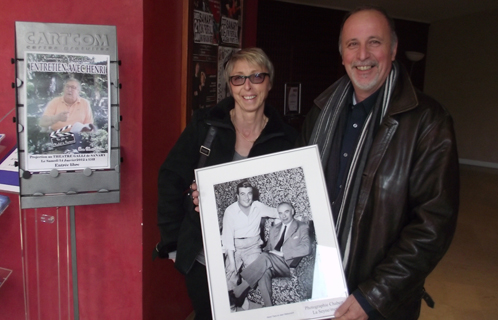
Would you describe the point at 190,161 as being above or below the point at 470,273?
above

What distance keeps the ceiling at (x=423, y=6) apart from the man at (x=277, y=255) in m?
6.95

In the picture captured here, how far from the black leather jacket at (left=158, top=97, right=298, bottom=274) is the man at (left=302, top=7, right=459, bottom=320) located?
37cm

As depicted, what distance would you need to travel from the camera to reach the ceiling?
26.0 feet

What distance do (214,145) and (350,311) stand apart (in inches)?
34.6

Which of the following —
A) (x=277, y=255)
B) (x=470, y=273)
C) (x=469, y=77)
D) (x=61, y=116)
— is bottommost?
(x=470, y=273)

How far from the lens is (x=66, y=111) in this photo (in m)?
1.75

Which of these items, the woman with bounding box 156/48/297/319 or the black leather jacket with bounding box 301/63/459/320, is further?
the woman with bounding box 156/48/297/319

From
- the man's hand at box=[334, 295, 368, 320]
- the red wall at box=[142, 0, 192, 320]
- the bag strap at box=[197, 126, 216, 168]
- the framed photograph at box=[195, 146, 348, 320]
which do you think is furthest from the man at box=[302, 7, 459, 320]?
the red wall at box=[142, 0, 192, 320]

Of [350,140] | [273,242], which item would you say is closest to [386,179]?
[350,140]

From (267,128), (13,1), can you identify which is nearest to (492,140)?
(267,128)

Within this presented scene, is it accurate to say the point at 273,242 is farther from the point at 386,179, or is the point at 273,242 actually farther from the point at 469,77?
the point at 469,77

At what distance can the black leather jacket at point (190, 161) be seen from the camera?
5.93 feet

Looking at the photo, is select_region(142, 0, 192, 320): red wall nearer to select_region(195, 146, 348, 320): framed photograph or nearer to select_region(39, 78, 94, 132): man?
select_region(39, 78, 94, 132): man

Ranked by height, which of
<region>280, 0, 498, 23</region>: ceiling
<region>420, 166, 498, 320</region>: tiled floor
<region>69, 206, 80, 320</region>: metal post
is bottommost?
<region>420, 166, 498, 320</region>: tiled floor
